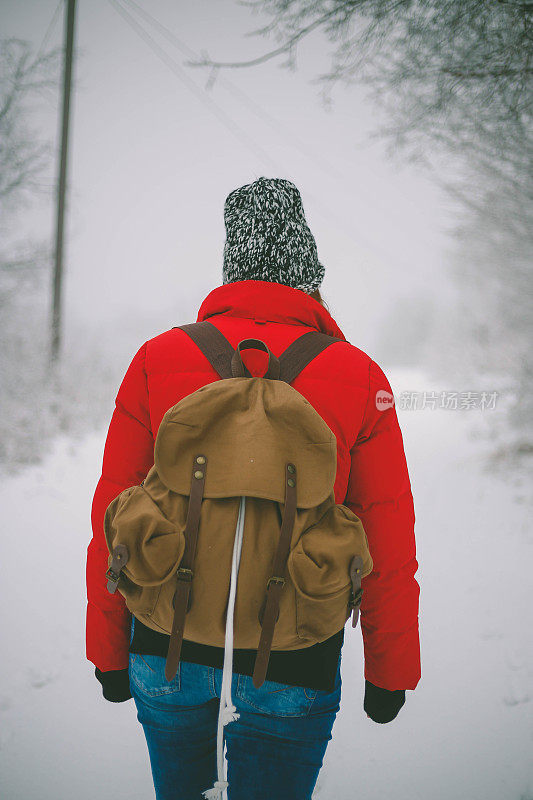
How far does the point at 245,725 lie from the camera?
91 cm

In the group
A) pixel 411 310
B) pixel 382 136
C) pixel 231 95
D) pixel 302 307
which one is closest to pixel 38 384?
pixel 231 95

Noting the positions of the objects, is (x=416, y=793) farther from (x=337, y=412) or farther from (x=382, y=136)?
(x=382, y=136)

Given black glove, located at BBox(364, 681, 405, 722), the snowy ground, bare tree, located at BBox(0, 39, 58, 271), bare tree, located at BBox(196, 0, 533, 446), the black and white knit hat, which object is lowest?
the snowy ground

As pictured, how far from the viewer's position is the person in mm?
897

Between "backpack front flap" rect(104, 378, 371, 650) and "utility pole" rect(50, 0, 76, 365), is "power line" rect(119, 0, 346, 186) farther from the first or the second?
"backpack front flap" rect(104, 378, 371, 650)

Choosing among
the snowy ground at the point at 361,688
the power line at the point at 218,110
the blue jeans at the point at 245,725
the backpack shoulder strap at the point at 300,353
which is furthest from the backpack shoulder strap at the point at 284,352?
the power line at the point at 218,110

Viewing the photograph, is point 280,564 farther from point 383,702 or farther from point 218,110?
point 218,110

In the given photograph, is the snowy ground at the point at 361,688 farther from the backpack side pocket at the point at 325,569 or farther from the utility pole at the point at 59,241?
the utility pole at the point at 59,241

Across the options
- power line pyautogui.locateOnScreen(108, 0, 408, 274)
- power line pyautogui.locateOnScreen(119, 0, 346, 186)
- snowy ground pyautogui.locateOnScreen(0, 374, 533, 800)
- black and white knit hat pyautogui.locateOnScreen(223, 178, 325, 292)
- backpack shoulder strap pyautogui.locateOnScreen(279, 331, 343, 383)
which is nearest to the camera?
backpack shoulder strap pyautogui.locateOnScreen(279, 331, 343, 383)

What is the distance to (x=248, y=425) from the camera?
0.76 meters

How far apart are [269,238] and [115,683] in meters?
1.21

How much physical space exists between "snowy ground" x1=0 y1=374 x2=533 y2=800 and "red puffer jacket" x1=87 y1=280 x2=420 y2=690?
1.33m

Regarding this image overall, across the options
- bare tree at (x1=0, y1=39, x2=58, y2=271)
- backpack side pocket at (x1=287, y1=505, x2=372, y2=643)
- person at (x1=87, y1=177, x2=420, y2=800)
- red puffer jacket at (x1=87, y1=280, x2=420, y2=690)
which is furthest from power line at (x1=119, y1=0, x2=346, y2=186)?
backpack side pocket at (x1=287, y1=505, x2=372, y2=643)

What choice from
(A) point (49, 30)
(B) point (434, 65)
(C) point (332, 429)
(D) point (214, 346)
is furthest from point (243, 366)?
(A) point (49, 30)
